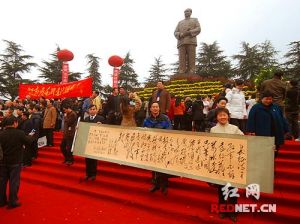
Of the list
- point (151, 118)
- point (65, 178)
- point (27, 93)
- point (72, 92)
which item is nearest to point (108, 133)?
point (151, 118)

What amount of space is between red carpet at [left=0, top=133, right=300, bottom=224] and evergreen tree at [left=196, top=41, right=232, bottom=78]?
31.4 m

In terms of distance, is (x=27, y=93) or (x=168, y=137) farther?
(x=27, y=93)

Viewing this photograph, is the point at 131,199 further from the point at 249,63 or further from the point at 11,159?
the point at 249,63

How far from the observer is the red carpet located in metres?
4.82

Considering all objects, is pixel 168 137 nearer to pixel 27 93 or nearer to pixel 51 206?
pixel 51 206

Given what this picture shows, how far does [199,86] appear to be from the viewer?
685 inches

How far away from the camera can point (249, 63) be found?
36281 millimetres

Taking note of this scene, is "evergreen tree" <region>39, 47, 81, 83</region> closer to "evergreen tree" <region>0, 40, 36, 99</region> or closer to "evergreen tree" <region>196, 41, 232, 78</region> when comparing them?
"evergreen tree" <region>0, 40, 36, 99</region>

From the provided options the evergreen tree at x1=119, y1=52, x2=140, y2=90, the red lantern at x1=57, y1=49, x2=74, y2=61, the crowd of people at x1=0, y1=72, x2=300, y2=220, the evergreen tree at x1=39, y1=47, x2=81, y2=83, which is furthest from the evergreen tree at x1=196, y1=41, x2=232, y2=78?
the crowd of people at x1=0, y1=72, x2=300, y2=220

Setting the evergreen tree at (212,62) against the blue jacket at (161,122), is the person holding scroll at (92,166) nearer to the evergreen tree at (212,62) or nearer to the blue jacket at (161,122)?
the blue jacket at (161,122)

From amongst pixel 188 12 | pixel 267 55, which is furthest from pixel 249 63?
pixel 188 12

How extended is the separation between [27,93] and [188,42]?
30.6 feet

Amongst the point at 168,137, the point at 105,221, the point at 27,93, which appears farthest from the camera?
the point at 27,93

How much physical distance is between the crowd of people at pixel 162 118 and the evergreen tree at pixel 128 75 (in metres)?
28.6
